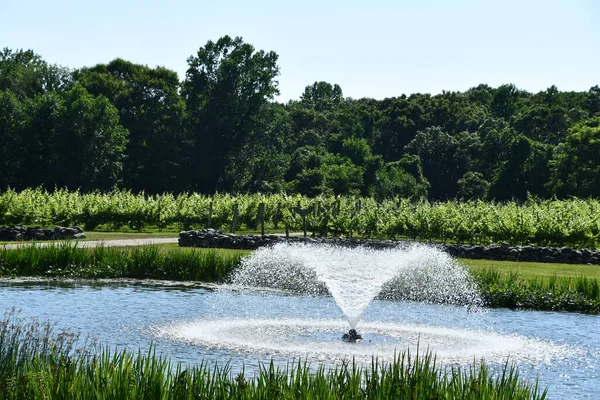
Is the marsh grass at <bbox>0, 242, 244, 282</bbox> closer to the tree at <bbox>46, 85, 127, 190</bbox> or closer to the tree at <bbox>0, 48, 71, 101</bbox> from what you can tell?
the tree at <bbox>46, 85, 127, 190</bbox>

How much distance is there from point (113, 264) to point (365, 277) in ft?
28.2

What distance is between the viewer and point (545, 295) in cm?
1986

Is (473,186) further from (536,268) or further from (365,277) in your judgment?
(365,277)

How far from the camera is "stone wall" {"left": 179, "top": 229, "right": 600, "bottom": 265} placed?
99.3 feet

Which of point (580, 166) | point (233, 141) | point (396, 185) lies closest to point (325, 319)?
point (580, 166)

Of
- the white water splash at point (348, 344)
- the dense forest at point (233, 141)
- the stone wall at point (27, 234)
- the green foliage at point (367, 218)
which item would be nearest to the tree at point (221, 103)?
the dense forest at point (233, 141)

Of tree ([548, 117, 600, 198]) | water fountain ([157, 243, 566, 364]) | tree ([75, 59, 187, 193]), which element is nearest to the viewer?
water fountain ([157, 243, 566, 364])

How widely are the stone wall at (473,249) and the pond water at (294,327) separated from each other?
34.1 ft

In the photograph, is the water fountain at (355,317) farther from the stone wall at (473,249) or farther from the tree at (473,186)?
the tree at (473,186)

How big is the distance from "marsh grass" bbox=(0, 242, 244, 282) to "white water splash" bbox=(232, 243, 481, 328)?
86 cm

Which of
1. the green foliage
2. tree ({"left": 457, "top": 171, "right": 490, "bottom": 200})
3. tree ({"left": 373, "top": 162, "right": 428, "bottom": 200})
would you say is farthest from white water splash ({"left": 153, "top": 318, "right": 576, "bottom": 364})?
tree ({"left": 457, "top": 171, "right": 490, "bottom": 200})

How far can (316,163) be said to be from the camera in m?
80.2

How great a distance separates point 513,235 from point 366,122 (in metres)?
76.0

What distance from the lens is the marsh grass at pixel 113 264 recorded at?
2305 cm
